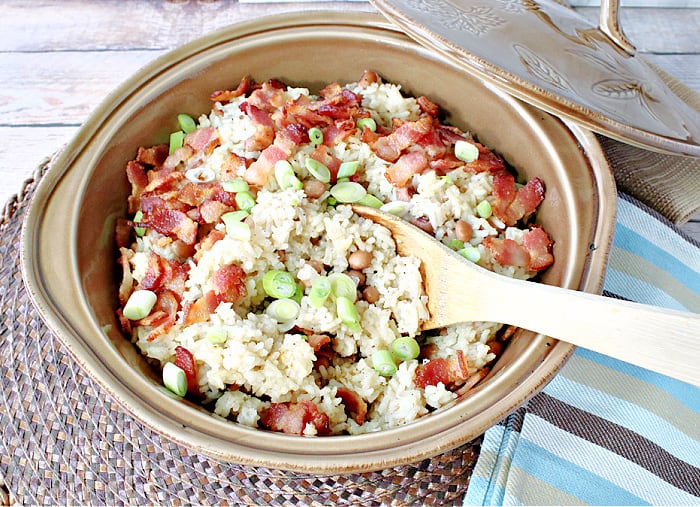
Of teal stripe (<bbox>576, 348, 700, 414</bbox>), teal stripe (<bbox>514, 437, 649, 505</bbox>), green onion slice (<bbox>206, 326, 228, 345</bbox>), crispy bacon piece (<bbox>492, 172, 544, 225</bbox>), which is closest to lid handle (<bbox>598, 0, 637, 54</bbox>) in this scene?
crispy bacon piece (<bbox>492, 172, 544, 225</bbox>)

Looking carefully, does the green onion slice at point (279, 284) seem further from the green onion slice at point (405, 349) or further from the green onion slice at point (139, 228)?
the green onion slice at point (139, 228)

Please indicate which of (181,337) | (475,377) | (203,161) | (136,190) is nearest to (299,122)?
(203,161)

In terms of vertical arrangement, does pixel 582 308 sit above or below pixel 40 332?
above

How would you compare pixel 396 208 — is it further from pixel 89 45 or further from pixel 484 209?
pixel 89 45

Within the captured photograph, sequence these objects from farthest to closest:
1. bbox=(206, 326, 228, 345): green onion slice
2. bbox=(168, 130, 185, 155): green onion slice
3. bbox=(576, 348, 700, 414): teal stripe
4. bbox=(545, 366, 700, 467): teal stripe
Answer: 1. bbox=(168, 130, 185, 155): green onion slice
2. bbox=(576, 348, 700, 414): teal stripe
3. bbox=(545, 366, 700, 467): teal stripe
4. bbox=(206, 326, 228, 345): green onion slice

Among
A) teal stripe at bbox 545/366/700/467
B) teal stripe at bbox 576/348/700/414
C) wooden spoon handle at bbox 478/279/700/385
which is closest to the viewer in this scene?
wooden spoon handle at bbox 478/279/700/385

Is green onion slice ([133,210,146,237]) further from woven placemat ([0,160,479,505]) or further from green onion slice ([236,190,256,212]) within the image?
woven placemat ([0,160,479,505])

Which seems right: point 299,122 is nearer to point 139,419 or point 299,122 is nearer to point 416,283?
point 416,283
